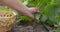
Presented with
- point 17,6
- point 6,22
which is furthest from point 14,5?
point 6,22

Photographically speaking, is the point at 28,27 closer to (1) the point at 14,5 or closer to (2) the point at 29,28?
(2) the point at 29,28

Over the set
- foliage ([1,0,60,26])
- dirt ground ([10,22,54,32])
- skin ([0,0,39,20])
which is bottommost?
dirt ground ([10,22,54,32])

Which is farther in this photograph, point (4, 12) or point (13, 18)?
point (4, 12)

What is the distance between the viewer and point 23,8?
1229 mm

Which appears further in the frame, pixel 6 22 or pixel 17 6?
pixel 6 22

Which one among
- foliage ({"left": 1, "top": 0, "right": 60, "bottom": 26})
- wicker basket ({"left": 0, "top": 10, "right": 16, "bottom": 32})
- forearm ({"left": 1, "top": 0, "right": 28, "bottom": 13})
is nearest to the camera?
forearm ({"left": 1, "top": 0, "right": 28, "bottom": 13})

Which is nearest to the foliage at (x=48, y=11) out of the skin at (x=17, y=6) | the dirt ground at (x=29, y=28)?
the dirt ground at (x=29, y=28)

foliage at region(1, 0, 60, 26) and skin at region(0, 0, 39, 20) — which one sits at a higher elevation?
skin at region(0, 0, 39, 20)

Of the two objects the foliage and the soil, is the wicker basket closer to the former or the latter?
the soil

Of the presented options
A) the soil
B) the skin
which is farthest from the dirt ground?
the skin

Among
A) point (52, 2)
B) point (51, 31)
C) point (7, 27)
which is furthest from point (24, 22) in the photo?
point (52, 2)

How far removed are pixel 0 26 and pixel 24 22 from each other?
0.71 ft

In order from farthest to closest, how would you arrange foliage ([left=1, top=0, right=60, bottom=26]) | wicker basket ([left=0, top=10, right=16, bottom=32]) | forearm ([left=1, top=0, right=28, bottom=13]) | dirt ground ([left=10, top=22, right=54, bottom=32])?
wicker basket ([left=0, top=10, right=16, bottom=32])
dirt ground ([left=10, top=22, right=54, bottom=32])
foliage ([left=1, top=0, right=60, bottom=26])
forearm ([left=1, top=0, right=28, bottom=13])

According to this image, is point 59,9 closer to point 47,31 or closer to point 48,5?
point 48,5
